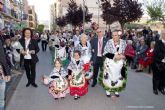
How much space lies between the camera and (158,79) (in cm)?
983

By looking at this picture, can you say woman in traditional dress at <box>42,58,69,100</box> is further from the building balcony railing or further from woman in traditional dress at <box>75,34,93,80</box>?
the building balcony railing

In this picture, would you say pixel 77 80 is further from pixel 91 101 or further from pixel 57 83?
pixel 91 101

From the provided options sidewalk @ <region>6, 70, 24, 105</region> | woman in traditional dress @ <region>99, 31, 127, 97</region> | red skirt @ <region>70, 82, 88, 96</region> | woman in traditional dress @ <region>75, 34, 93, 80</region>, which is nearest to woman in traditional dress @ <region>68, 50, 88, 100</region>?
red skirt @ <region>70, 82, 88, 96</region>

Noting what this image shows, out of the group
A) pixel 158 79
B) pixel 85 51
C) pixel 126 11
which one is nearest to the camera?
pixel 158 79

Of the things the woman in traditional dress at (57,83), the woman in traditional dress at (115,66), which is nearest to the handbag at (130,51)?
the woman in traditional dress at (115,66)

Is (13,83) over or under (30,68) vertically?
under

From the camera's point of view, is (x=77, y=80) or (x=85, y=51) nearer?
(x=77, y=80)

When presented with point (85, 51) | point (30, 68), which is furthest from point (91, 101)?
point (30, 68)

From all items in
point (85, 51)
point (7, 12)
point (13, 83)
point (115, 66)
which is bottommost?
point (13, 83)

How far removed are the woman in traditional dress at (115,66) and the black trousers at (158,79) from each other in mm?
1144

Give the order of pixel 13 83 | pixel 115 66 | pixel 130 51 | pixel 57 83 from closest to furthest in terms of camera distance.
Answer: pixel 57 83, pixel 115 66, pixel 13 83, pixel 130 51

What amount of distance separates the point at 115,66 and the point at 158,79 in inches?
63.6

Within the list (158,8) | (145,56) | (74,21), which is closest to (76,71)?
(145,56)

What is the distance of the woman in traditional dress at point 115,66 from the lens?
895cm
